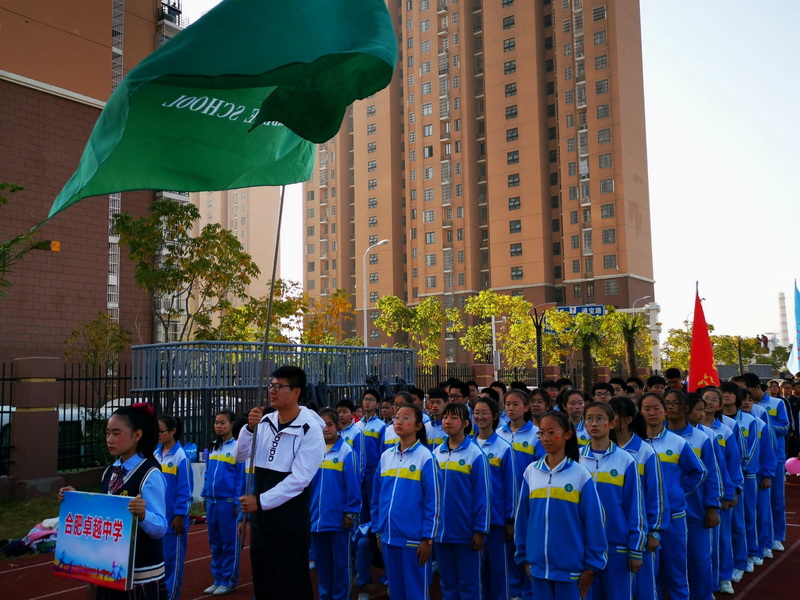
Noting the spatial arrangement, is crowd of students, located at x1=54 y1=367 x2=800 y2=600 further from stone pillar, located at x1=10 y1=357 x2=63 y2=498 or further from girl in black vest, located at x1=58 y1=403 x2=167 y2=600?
stone pillar, located at x1=10 y1=357 x2=63 y2=498

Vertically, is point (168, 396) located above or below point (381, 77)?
below

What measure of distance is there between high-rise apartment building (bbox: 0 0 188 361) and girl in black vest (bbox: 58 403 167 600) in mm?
20690

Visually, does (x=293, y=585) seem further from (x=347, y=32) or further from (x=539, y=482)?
(x=347, y=32)

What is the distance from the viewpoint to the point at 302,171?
6.42 meters

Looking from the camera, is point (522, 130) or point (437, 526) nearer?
point (437, 526)

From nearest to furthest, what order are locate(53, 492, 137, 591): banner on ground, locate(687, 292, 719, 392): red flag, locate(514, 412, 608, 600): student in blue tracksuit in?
1. locate(53, 492, 137, 591): banner on ground
2. locate(514, 412, 608, 600): student in blue tracksuit
3. locate(687, 292, 719, 392): red flag

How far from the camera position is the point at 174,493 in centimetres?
709

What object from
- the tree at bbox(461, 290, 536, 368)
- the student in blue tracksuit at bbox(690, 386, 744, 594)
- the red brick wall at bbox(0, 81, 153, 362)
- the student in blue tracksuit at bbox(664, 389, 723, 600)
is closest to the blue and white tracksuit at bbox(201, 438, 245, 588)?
the student in blue tracksuit at bbox(664, 389, 723, 600)

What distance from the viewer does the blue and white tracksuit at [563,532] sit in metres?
4.90

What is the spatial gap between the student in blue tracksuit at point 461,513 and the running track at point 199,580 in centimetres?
161

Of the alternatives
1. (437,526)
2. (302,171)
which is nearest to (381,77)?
(302,171)

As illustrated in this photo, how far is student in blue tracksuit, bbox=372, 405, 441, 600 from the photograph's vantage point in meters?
5.86

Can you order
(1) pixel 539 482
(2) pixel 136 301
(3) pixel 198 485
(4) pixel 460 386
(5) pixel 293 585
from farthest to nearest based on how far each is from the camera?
1. (2) pixel 136 301
2. (3) pixel 198 485
3. (4) pixel 460 386
4. (1) pixel 539 482
5. (5) pixel 293 585

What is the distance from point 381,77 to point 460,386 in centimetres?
483
